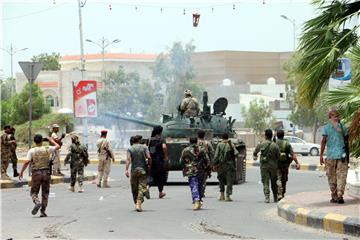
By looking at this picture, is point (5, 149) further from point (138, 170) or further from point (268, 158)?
point (268, 158)

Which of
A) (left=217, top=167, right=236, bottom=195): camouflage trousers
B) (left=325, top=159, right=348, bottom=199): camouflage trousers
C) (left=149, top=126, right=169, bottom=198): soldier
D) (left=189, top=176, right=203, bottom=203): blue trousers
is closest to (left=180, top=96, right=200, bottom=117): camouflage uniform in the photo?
(left=149, top=126, right=169, bottom=198): soldier

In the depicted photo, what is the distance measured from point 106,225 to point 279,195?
19.0 ft

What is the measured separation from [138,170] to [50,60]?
297ft

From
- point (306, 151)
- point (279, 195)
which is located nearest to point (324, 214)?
point (279, 195)

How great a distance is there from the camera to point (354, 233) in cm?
1278

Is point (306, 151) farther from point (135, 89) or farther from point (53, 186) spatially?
point (53, 186)

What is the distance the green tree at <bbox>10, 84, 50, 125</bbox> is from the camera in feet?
254

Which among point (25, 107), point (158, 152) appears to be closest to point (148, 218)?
point (158, 152)

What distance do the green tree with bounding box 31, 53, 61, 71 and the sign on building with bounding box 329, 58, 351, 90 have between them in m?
87.2

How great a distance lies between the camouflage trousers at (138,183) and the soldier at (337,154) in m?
3.64

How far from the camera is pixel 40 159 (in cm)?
1634

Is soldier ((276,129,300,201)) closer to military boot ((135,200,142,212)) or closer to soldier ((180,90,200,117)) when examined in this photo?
military boot ((135,200,142,212))

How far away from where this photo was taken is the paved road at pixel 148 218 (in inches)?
521

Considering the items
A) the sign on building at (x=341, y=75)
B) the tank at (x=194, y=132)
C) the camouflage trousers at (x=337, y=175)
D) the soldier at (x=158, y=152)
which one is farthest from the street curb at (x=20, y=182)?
the camouflage trousers at (x=337, y=175)
